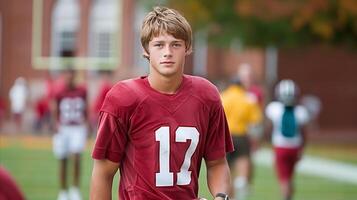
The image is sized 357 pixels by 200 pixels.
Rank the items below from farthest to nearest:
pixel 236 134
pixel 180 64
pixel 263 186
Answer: pixel 263 186 → pixel 236 134 → pixel 180 64

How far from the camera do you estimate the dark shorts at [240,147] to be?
13973 mm

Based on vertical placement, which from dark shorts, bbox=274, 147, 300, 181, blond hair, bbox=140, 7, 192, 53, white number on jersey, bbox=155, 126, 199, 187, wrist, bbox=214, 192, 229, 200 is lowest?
dark shorts, bbox=274, 147, 300, 181

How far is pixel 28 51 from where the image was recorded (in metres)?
48.5

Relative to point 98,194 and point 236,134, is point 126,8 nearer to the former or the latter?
point 236,134

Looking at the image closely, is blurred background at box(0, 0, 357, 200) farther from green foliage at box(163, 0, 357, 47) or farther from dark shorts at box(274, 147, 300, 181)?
dark shorts at box(274, 147, 300, 181)

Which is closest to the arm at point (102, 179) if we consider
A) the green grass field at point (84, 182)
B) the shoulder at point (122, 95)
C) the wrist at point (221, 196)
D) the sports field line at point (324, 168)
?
the shoulder at point (122, 95)

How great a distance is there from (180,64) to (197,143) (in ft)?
1.41

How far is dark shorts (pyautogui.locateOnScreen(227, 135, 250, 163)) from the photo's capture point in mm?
13973

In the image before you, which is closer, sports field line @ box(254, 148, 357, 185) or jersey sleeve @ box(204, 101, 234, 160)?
jersey sleeve @ box(204, 101, 234, 160)

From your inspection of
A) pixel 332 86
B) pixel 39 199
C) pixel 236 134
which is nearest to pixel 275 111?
pixel 236 134

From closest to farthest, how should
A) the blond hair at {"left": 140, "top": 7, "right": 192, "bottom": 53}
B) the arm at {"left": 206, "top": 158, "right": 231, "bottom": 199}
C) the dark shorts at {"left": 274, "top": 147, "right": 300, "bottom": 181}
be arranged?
the blond hair at {"left": 140, "top": 7, "right": 192, "bottom": 53} → the arm at {"left": 206, "top": 158, "right": 231, "bottom": 199} → the dark shorts at {"left": 274, "top": 147, "right": 300, "bottom": 181}

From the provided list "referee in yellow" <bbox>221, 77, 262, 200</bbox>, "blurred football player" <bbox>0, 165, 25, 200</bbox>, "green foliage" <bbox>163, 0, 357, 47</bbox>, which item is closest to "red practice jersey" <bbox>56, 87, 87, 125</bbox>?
"referee in yellow" <bbox>221, 77, 262, 200</bbox>

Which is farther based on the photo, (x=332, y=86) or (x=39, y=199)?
(x=332, y=86)

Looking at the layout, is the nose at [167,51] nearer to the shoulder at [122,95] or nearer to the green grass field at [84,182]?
the shoulder at [122,95]
